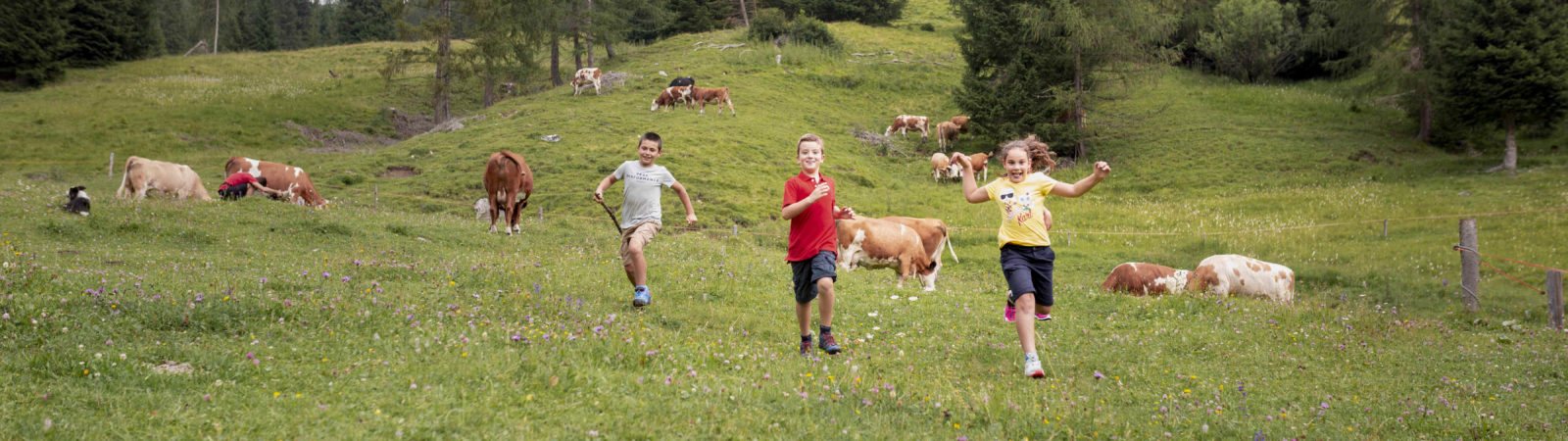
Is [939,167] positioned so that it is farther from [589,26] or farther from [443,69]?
[589,26]

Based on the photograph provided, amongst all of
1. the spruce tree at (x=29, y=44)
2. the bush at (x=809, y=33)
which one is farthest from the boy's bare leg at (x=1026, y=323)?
the spruce tree at (x=29, y=44)

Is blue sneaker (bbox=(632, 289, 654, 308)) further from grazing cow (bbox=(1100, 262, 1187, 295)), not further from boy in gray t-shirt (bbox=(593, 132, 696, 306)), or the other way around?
Answer: grazing cow (bbox=(1100, 262, 1187, 295))

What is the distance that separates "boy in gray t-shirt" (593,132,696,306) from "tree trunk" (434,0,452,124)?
31.5 meters

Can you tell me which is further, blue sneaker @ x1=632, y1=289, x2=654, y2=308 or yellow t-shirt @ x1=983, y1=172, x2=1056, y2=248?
blue sneaker @ x1=632, y1=289, x2=654, y2=308

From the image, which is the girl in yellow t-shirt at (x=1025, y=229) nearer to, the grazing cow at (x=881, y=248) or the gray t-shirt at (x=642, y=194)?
the gray t-shirt at (x=642, y=194)

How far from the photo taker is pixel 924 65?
5250 cm

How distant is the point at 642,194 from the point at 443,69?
3204 centimetres

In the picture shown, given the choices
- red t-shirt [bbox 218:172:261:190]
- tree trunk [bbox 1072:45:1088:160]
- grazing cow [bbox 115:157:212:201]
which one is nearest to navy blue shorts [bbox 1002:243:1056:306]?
grazing cow [bbox 115:157:212:201]

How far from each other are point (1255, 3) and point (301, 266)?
6122 cm

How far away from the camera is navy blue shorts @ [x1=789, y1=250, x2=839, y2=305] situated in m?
7.20

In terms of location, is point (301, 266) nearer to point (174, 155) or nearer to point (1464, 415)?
point (1464, 415)

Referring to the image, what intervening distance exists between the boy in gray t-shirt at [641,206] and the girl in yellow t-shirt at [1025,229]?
326cm

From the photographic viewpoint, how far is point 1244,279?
13273mm

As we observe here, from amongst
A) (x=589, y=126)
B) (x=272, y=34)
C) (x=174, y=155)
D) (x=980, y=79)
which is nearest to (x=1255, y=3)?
(x=980, y=79)
